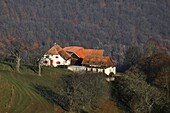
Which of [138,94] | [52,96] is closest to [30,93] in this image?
[52,96]

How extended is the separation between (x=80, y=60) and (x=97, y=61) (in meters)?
6.05

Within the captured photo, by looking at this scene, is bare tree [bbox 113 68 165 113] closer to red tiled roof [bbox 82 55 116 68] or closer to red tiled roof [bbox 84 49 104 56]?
red tiled roof [bbox 82 55 116 68]

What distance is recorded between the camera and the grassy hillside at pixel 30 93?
123ft

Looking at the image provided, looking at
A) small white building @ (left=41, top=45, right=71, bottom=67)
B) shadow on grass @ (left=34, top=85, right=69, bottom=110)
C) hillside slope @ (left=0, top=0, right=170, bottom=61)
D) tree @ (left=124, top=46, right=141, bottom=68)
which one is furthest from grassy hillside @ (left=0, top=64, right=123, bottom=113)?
hillside slope @ (left=0, top=0, right=170, bottom=61)

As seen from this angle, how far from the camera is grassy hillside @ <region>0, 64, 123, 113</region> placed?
123 ft

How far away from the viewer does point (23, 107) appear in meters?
37.0

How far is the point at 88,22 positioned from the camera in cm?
14700

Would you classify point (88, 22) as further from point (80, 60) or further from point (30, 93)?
point (30, 93)

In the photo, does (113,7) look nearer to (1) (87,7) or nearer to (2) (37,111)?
(1) (87,7)

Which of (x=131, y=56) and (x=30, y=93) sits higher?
(x=131, y=56)

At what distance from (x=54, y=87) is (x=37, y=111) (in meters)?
9.41

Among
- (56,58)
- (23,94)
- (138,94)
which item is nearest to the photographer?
(23,94)

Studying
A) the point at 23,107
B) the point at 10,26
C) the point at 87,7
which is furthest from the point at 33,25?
the point at 23,107

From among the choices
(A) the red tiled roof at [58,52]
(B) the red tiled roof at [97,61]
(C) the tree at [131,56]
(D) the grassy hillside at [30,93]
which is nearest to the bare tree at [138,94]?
(D) the grassy hillside at [30,93]
